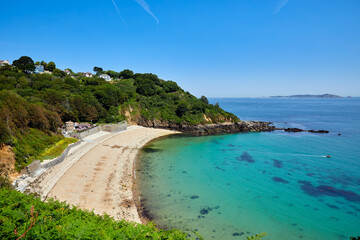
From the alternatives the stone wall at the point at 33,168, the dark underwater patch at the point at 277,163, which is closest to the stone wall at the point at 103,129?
the stone wall at the point at 33,168

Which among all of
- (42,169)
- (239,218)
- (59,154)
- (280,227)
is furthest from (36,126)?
(280,227)

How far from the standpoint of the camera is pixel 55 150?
22.1 meters

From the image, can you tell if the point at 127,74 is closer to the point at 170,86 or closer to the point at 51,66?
the point at 170,86

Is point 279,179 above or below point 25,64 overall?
below

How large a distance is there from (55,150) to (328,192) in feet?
97.7

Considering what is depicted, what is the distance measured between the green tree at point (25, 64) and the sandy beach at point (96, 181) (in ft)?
144

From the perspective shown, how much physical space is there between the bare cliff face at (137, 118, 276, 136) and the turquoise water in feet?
44.6

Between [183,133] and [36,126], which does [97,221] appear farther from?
[183,133]

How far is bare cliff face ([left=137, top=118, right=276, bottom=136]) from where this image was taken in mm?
48062

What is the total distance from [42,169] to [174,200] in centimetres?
1333

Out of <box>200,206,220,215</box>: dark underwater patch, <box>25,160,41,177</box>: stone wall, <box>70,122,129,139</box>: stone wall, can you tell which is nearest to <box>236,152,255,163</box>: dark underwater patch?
<box>200,206,220,215</box>: dark underwater patch

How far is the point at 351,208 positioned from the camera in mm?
16125

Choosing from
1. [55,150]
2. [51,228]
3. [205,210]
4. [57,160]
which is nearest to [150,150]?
[55,150]

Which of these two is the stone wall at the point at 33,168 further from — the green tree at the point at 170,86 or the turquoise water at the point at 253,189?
the green tree at the point at 170,86
